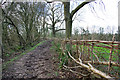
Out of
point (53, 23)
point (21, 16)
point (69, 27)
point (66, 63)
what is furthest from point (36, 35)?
point (66, 63)

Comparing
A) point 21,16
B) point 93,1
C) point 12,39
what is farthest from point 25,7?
point 93,1

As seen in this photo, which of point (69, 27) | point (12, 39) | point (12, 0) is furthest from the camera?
point (12, 39)

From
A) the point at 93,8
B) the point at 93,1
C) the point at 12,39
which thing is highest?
the point at 93,1

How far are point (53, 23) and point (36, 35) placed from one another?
8.64 metres

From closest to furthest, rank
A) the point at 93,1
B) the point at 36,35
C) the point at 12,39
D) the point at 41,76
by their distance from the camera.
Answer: the point at 41,76 < the point at 93,1 < the point at 12,39 < the point at 36,35

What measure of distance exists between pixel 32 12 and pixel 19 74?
10.2 meters

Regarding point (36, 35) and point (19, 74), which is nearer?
point (19, 74)

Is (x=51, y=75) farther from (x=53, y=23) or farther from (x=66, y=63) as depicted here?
(x=53, y=23)

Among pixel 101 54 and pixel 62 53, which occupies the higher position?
pixel 101 54

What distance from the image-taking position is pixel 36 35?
1590 cm

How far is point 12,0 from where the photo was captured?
761cm

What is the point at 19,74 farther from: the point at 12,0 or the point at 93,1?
the point at 12,0

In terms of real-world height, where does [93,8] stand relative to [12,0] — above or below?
below

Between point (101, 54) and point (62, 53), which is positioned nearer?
point (101, 54)
